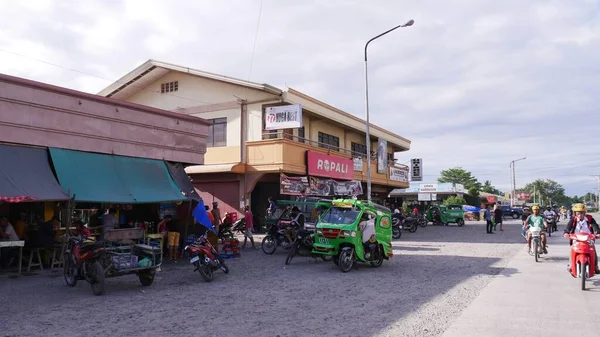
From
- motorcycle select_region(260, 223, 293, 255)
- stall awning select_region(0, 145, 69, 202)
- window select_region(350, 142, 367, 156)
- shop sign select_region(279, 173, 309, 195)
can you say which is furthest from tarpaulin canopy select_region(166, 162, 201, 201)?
window select_region(350, 142, 367, 156)

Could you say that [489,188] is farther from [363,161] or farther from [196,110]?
[196,110]

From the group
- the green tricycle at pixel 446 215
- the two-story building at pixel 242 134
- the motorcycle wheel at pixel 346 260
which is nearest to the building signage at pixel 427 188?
the green tricycle at pixel 446 215

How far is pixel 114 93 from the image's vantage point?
85.5 feet

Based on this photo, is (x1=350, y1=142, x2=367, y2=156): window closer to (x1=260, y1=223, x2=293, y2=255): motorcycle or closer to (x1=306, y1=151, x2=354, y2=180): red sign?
(x1=306, y1=151, x2=354, y2=180): red sign

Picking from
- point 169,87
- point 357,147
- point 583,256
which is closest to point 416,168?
point 357,147

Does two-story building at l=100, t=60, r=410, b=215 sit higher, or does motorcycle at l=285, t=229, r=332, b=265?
two-story building at l=100, t=60, r=410, b=215

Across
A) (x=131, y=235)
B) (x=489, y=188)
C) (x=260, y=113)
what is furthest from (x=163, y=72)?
(x=489, y=188)

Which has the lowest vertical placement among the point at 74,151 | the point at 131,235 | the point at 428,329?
the point at 428,329

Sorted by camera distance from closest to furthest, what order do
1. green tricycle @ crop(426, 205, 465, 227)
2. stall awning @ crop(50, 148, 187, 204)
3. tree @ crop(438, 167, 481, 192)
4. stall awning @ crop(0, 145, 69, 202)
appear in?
stall awning @ crop(0, 145, 69, 202)
stall awning @ crop(50, 148, 187, 204)
green tricycle @ crop(426, 205, 465, 227)
tree @ crop(438, 167, 481, 192)

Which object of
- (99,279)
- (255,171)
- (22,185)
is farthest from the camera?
(255,171)

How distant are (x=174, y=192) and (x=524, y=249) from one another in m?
12.8

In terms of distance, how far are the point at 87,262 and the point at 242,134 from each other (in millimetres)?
14043

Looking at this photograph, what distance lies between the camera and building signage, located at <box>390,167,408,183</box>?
36.0 meters

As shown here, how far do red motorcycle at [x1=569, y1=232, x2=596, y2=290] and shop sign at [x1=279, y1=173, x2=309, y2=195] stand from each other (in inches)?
548
